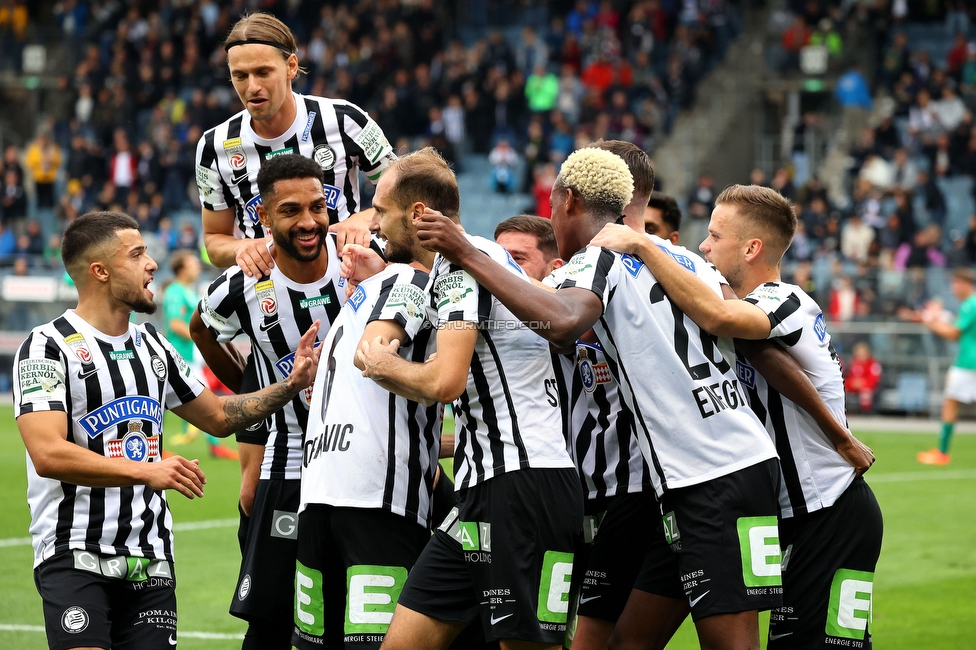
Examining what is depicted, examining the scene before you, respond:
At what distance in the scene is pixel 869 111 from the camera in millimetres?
27391

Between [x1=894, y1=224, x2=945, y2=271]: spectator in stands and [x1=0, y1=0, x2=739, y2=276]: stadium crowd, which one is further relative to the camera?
[x1=0, y1=0, x2=739, y2=276]: stadium crowd

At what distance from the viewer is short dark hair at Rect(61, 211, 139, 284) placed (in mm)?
5090

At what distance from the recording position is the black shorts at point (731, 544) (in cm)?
468

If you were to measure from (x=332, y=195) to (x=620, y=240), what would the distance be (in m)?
2.12

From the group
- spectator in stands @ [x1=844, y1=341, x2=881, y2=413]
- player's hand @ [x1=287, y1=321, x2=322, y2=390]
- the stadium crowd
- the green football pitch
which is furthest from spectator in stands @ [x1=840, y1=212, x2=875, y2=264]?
player's hand @ [x1=287, y1=321, x2=322, y2=390]

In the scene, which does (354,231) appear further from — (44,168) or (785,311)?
(44,168)

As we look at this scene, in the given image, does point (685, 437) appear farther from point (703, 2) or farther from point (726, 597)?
point (703, 2)

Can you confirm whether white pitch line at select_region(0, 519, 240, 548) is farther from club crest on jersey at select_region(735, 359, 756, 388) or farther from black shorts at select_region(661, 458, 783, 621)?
black shorts at select_region(661, 458, 783, 621)

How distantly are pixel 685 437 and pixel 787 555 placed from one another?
87cm

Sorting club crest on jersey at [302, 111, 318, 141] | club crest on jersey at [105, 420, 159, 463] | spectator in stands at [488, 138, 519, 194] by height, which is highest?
spectator in stands at [488, 138, 519, 194]

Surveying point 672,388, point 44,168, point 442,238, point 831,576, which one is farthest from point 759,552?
point 44,168

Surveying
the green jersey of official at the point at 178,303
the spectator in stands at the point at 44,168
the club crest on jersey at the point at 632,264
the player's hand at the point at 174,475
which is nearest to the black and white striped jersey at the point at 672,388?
the club crest on jersey at the point at 632,264

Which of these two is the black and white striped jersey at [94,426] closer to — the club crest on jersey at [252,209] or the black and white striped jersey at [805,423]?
the club crest on jersey at [252,209]

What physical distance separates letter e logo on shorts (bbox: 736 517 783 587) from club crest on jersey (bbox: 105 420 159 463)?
246 cm
